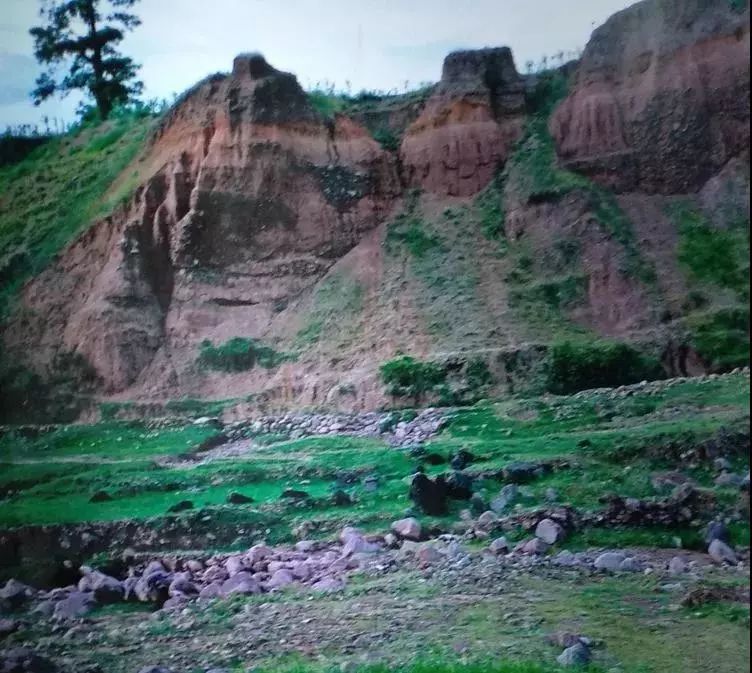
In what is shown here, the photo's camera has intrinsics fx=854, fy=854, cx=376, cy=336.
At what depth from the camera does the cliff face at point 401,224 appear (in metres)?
4.27

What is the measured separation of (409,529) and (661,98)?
248 cm

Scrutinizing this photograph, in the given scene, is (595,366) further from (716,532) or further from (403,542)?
(403,542)

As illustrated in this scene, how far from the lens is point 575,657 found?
139 inches

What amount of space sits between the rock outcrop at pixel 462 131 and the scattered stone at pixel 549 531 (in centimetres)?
186

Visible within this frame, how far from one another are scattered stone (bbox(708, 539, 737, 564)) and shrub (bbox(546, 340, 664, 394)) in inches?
32.7

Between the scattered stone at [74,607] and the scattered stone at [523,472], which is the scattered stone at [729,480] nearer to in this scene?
the scattered stone at [523,472]

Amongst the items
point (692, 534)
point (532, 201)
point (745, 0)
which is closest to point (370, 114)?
point (532, 201)

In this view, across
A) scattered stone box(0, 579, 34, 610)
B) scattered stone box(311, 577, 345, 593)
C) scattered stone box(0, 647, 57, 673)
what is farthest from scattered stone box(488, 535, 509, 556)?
scattered stone box(0, 579, 34, 610)

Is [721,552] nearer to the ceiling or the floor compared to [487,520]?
nearer to the floor

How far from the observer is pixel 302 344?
4.59 meters

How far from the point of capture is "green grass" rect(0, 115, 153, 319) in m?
5.06

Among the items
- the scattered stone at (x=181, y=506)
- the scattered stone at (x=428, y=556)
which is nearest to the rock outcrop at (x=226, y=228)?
the scattered stone at (x=181, y=506)

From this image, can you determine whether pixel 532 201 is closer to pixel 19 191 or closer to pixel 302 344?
pixel 302 344

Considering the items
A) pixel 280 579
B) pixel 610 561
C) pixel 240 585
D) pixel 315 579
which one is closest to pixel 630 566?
pixel 610 561
